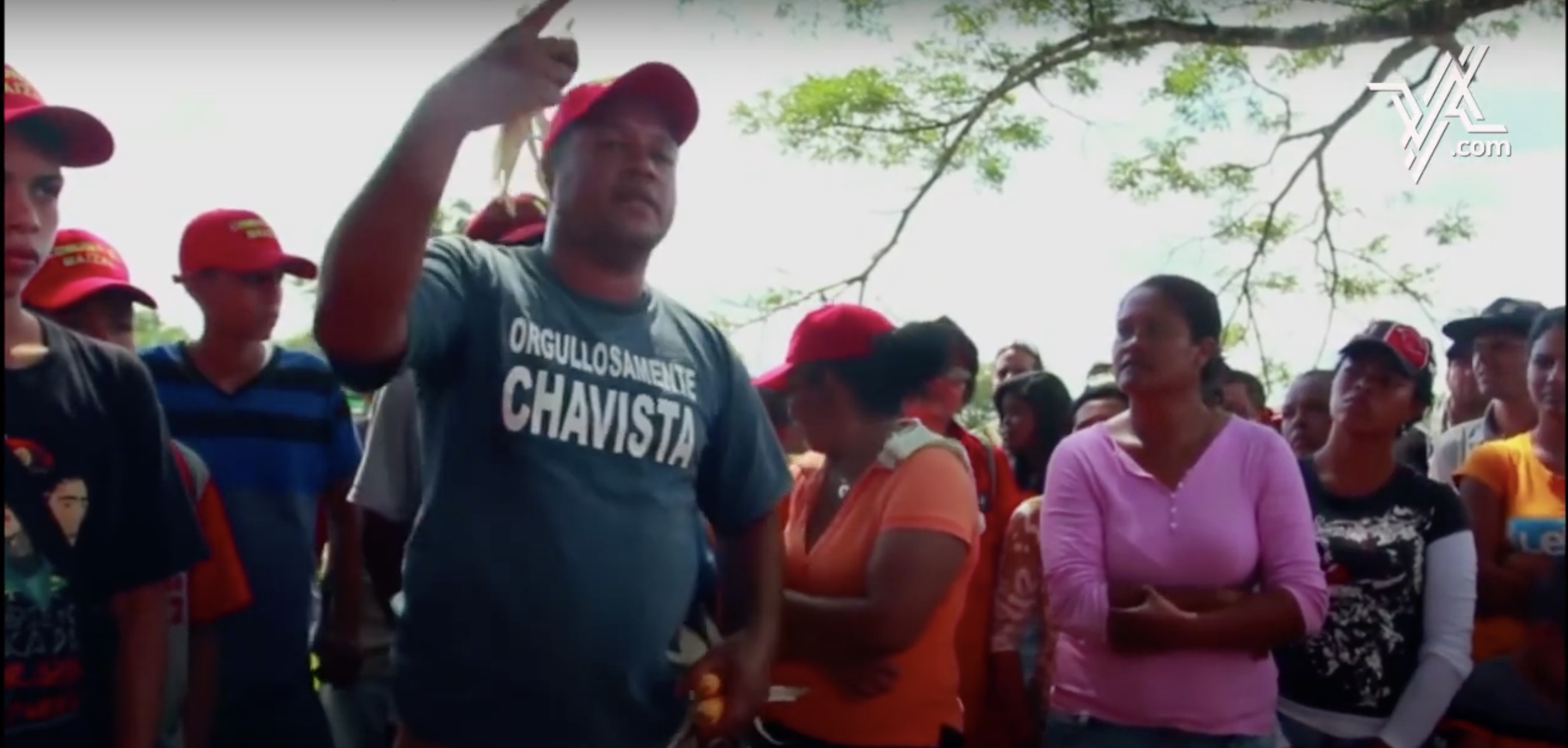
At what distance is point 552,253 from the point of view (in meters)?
2.13

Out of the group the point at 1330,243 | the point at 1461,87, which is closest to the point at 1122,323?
the point at 1461,87

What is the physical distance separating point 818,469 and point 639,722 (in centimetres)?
124

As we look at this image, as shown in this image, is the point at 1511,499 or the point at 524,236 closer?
the point at 524,236

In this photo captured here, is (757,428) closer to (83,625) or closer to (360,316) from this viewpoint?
(360,316)

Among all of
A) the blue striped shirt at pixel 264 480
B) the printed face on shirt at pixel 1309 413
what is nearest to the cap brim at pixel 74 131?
the blue striped shirt at pixel 264 480

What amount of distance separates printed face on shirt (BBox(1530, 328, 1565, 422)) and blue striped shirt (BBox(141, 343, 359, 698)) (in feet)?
8.08

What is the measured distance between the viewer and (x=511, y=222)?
3.11m

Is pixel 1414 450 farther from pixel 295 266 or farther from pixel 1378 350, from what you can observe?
pixel 295 266

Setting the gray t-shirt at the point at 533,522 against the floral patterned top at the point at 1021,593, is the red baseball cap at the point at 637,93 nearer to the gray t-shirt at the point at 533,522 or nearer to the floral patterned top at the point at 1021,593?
the gray t-shirt at the point at 533,522

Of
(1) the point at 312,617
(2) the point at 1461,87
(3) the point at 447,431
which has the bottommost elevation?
(1) the point at 312,617

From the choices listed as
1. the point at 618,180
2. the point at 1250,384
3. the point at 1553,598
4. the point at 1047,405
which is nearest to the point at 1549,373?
the point at 1553,598

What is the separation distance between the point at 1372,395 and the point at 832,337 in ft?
3.98

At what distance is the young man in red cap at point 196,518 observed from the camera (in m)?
2.44

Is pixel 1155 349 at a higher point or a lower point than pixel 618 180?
lower
